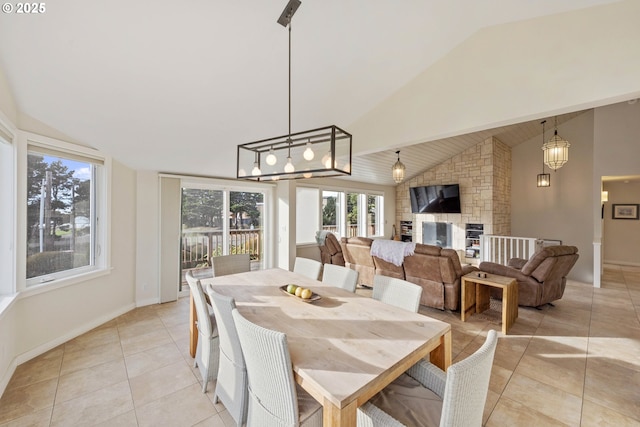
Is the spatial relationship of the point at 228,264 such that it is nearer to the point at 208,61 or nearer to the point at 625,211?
the point at 208,61

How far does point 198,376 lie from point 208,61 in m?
2.81

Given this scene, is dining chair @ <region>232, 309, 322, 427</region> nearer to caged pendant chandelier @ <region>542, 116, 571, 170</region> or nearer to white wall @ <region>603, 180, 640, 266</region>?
caged pendant chandelier @ <region>542, 116, 571, 170</region>

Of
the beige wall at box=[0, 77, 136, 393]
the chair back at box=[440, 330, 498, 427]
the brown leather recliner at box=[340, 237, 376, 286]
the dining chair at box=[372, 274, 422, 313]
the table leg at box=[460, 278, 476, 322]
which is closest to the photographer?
the chair back at box=[440, 330, 498, 427]

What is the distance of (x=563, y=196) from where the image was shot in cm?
621

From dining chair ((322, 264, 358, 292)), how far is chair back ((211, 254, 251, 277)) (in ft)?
4.33

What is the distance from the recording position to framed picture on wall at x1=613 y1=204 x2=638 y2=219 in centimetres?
669

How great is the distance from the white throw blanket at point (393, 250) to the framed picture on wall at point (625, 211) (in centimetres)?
722

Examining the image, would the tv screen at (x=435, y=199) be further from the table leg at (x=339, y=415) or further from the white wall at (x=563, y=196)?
the table leg at (x=339, y=415)

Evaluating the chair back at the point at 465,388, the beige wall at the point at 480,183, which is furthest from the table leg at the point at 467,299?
the beige wall at the point at 480,183

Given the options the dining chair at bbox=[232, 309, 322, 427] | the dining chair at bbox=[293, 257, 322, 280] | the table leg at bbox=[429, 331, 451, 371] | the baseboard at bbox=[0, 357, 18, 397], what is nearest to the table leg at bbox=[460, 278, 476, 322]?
the dining chair at bbox=[293, 257, 322, 280]

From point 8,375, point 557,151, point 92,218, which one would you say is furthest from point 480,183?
point 8,375

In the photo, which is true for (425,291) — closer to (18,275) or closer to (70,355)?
(70,355)

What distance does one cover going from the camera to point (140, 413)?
6.23ft

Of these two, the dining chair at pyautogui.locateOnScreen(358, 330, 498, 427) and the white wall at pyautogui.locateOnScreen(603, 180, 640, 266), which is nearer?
the dining chair at pyautogui.locateOnScreen(358, 330, 498, 427)
